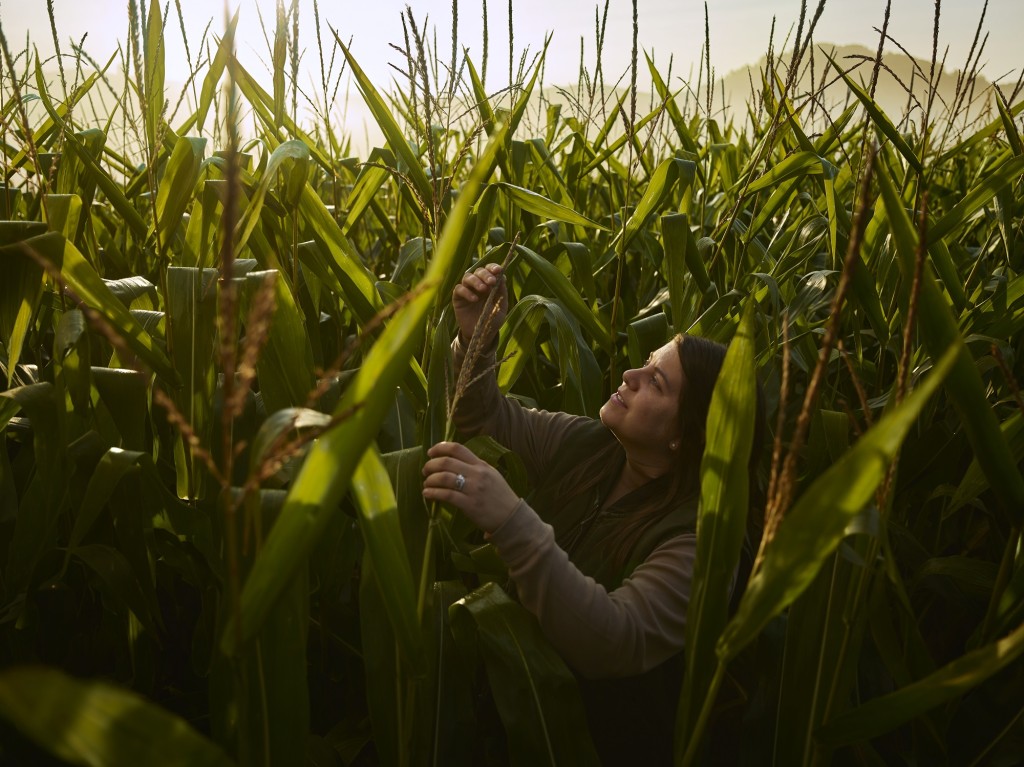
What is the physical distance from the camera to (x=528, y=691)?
1.15 metres

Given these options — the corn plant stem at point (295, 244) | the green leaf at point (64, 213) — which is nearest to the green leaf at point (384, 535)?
the corn plant stem at point (295, 244)

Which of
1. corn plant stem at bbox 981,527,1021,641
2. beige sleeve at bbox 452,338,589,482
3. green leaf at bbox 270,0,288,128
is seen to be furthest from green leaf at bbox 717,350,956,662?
green leaf at bbox 270,0,288,128

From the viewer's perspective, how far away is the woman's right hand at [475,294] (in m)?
1.40

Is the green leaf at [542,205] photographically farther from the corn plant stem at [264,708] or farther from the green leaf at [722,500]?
the corn plant stem at [264,708]

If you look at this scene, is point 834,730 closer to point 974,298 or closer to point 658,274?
point 974,298

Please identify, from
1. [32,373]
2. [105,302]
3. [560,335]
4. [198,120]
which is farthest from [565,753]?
[198,120]

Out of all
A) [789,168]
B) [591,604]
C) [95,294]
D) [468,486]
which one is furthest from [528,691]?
[789,168]

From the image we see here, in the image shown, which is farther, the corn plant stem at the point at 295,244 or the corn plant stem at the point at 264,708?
the corn plant stem at the point at 295,244

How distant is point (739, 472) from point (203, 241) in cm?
87

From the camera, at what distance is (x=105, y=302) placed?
1.15 m

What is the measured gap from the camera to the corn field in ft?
2.16

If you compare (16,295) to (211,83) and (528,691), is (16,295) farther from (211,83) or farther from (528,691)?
(528,691)

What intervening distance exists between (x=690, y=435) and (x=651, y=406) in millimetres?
87

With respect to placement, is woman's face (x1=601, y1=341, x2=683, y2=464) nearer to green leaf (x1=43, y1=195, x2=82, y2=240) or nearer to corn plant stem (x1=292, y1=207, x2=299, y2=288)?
corn plant stem (x1=292, y1=207, x2=299, y2=288)
